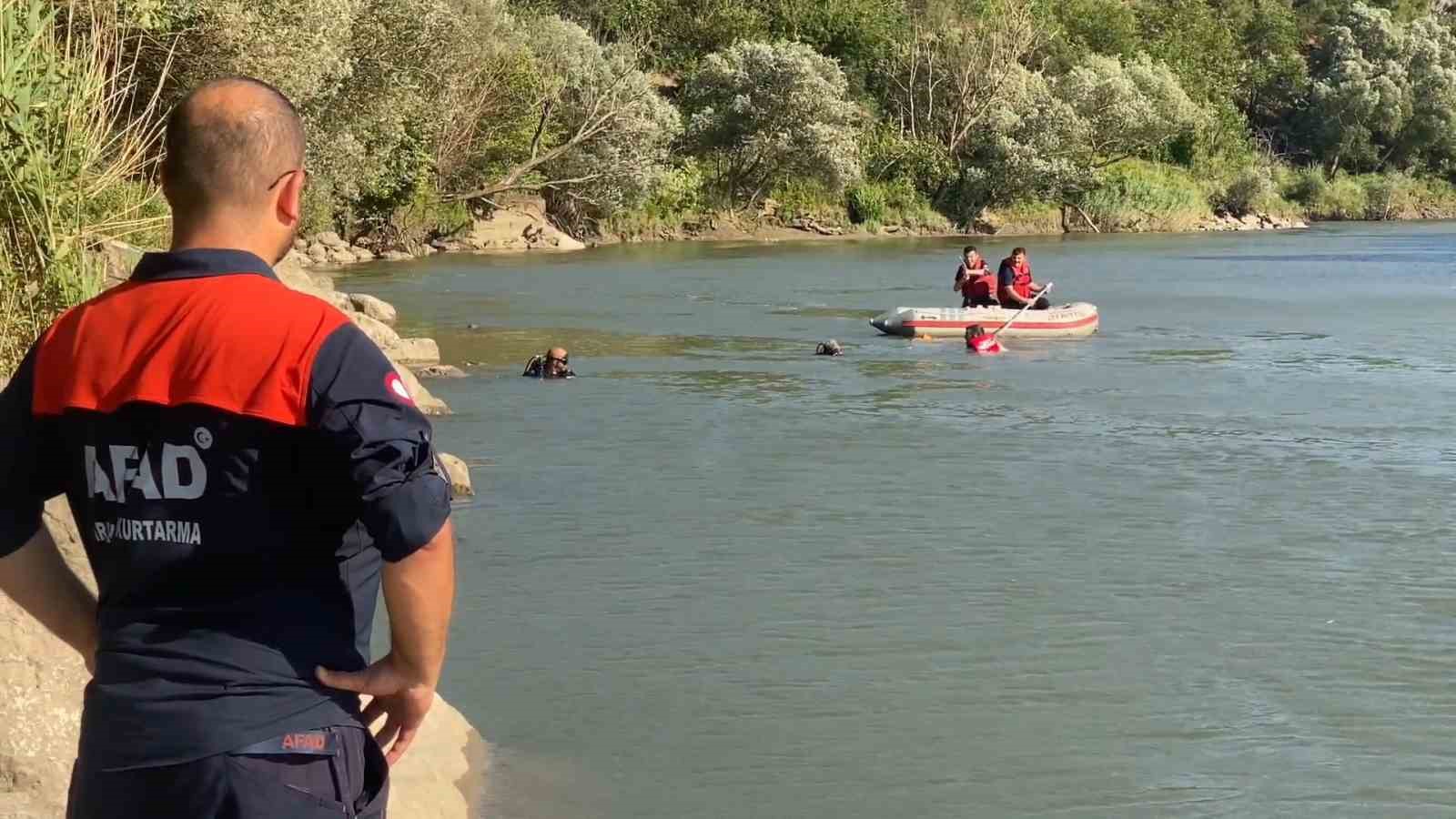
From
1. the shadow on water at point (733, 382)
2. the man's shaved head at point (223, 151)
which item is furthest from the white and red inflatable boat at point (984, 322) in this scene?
the man's shaved head at point (223, 151)

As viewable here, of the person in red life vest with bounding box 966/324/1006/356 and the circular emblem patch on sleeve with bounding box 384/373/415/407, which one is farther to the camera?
the person in red life vest with bounding box 966/324/1006/356

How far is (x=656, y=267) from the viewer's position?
123ft

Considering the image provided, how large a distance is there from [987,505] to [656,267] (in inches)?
1042

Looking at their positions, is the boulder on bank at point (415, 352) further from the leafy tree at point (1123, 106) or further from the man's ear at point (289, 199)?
the leafy tree at point (1123, 106)

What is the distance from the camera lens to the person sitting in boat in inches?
715

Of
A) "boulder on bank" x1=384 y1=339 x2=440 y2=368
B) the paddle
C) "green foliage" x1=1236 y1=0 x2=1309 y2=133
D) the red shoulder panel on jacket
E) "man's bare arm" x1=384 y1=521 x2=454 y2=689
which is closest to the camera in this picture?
the red shoulder panel on jacket

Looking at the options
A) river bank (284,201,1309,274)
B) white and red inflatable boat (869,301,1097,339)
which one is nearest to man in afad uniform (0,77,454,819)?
white and red inflatable boat (869,301,1097,339)

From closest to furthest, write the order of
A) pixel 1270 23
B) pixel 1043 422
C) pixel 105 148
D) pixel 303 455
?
pixel 303 455 → pixel 105 148 → pixel 1043 422 → pixel 1270 23

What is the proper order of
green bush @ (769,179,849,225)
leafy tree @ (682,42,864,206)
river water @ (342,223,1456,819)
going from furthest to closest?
green bush @ (769,179,849,225), leafy tree @ (682,42,864,206), river water @ (342,223,1456,819)

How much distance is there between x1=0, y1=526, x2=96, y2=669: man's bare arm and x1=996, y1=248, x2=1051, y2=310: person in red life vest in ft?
70.5

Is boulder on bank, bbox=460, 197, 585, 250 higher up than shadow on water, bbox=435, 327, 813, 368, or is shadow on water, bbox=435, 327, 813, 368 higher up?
shadow on water, bbox=435, 327, 813, 368

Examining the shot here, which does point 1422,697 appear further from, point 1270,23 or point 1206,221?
point 1270,23

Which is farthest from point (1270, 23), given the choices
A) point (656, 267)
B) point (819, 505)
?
point (819, 505)

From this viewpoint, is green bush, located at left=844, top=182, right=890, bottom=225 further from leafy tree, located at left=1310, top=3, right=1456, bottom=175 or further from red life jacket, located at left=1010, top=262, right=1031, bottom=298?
red life jacket, located at left=1010, top=262, right=1031, bottom=298
